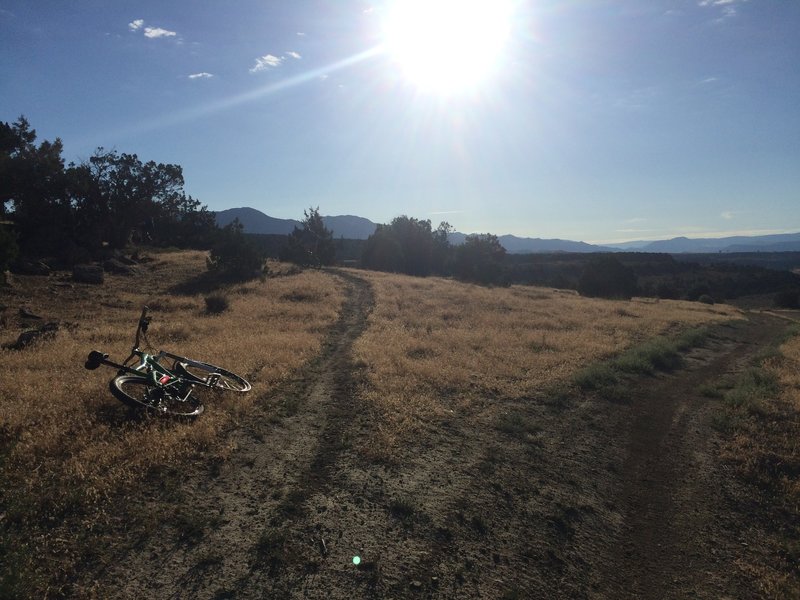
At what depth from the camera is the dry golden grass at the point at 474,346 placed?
1145 cm

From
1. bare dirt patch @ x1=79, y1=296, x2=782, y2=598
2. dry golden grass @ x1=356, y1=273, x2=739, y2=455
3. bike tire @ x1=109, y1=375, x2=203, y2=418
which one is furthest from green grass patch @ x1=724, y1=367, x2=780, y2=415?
bike tire @ x1=109, y1=375, x2=203, y2=418

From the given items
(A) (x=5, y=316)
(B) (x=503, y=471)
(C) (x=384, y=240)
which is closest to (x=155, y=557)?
(B) (x=503, y=471)

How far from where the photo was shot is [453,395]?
12.3 metres

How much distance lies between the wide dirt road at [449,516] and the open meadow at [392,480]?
0.03 m

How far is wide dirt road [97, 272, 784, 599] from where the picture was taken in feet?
17.2

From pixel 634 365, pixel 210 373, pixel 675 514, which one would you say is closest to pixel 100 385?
pixel 210 373

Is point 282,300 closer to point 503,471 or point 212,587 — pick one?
point 503,471

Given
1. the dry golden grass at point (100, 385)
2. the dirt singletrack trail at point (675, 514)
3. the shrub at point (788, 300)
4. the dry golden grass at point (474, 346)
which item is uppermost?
the dry golden grass at point (100, 385)

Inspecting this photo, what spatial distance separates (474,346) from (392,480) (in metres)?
11.6

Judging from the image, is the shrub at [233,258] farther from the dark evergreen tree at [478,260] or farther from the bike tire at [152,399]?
Answer: the dark evergreen tree at [478,260]

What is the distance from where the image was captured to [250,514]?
621 centimetres

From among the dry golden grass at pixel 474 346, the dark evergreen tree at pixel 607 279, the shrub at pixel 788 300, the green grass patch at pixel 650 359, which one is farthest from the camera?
the shrub at pixel 788 300

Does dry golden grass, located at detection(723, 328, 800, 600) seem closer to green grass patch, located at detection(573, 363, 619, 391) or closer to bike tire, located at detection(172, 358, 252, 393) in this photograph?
green grass patch, located at detection(573, 363, 619, 391)

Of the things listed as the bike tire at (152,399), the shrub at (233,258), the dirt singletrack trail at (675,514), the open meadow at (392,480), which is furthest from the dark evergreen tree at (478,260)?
the bike tire at (152,399)
